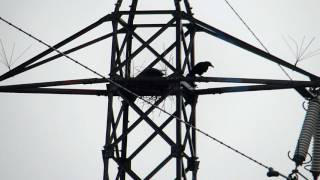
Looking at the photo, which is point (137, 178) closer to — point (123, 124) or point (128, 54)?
point (123, 124)

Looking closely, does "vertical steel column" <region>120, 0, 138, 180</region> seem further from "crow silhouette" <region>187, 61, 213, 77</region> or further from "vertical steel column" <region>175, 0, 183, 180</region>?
"crow silhouette" <region>187, 61, 213, 77</region>

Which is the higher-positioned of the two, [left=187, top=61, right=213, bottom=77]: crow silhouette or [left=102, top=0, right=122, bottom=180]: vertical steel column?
[left=187, top=61, right=213, bottom=77]: crow silhouette

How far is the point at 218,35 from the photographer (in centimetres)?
1625

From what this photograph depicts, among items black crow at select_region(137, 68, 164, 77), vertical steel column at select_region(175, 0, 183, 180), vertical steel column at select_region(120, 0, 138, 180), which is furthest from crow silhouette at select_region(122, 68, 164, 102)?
vertical steel column at select_region(175, 0, 183, 180)

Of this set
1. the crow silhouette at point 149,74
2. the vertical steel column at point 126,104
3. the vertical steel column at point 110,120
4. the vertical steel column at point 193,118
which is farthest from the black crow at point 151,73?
the vertical steel column at point 193,118

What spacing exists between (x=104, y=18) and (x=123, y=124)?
7.18 ft

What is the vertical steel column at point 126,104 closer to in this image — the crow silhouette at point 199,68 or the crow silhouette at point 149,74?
the crow silhouette at point 149,74

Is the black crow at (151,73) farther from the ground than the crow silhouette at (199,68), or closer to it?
closer to it

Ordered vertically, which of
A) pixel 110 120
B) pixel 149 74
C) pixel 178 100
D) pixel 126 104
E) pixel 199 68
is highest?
pixel 199 68

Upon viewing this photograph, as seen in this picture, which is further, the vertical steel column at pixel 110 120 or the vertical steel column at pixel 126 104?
the vertical steel column at pixel 126 104

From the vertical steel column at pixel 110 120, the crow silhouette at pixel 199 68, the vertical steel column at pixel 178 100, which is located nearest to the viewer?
the vertical steel column at pixel 178 100

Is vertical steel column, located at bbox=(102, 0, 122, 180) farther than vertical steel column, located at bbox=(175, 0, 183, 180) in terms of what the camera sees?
Yes

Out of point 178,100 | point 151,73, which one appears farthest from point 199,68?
point 178,100

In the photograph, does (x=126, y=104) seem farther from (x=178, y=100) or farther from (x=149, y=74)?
(x=178, y=100)
